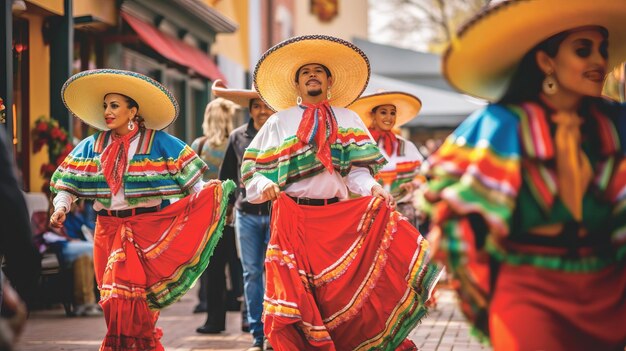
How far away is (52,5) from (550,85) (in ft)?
29.6

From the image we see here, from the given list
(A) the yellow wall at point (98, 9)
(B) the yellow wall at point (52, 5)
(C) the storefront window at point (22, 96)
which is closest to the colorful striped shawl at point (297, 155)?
(B) the yellow wall at point (52, 5)

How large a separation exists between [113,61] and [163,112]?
7.36 metres

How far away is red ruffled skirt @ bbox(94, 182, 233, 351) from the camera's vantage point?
699cm

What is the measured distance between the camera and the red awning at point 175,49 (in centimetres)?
1498

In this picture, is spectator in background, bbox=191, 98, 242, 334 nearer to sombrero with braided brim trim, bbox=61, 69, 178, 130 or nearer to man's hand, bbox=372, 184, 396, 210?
sombrero with braided brim trim, bbox=61, 69, 178, 130

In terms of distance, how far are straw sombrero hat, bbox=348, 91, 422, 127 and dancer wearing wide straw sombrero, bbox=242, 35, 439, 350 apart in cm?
277

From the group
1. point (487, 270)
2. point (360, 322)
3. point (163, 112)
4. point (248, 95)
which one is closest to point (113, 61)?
point (248, 95)

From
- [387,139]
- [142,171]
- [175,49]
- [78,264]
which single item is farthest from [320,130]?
[175,49]

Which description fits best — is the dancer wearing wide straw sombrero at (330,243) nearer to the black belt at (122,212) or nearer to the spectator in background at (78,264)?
the black belt at (122,212)

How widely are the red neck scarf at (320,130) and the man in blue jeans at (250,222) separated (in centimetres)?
173

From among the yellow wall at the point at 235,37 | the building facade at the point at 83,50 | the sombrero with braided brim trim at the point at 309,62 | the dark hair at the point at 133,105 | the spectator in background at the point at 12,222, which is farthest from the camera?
the yellow wall at the point at 235,37

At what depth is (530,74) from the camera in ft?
14.7

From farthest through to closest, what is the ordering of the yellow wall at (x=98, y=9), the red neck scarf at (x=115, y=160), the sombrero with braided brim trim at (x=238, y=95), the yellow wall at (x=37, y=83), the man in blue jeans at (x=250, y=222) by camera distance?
1. the yellow wall at (x=98, y=9)
2. the yellow wall at (x=37, y=83)
3. the sombrero with braided brim trim at (x=238, y=95)
4. the man in blue jeans at (x=250, y=222)
5. the red neck scarf at (x=115, y=160)

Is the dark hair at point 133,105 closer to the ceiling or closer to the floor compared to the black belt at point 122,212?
closer to the ceiling
